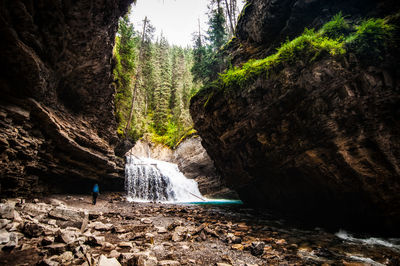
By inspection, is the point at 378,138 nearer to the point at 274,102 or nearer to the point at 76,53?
the point at 274,102

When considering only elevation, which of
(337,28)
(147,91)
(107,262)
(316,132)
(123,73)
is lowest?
(107,262)

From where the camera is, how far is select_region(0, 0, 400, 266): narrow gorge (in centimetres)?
413

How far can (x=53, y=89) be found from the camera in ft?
27.3

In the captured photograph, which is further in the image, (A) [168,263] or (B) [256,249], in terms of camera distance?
(B) [256,249]

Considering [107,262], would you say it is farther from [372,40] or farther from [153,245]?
[372,40]

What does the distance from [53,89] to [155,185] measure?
12.1 m

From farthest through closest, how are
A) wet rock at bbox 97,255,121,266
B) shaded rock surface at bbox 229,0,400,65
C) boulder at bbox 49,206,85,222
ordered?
1. shaded rock surface at bbox 229,0,400,65
2. boulder at bbox 49,206,85,222
3. wet rock at bbox 97,255,121,266

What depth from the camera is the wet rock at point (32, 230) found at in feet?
11.4

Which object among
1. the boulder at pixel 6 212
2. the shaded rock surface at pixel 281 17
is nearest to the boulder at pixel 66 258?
the boulder at pixel 6 212

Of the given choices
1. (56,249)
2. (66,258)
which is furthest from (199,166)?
(66,258)

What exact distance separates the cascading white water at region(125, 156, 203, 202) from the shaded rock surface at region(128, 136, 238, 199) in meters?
1.15

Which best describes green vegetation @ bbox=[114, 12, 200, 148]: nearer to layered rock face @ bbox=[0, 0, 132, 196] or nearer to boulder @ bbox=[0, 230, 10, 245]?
layered rock face @ bbox=[0, 0, 132, 196]

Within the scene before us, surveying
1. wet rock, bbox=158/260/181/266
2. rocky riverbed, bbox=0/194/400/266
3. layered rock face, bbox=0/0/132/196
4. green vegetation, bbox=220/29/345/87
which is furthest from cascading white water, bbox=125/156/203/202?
wet rock, bbox=158/260/181/266

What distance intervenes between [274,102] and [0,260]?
8858 mm
